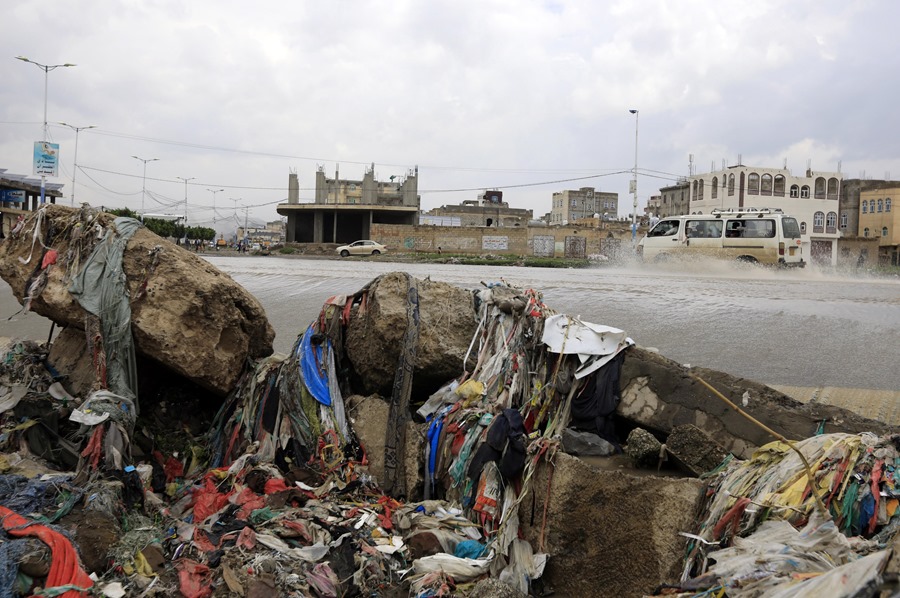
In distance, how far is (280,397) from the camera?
4855 mm

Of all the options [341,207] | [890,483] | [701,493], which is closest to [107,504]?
[701,493]

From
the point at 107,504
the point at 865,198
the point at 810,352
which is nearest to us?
the point at 107,504

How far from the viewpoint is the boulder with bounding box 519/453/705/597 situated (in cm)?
323

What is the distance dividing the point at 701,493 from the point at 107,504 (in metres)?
3.05

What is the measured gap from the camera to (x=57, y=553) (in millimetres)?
3021

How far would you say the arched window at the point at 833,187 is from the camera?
58581 millimetres

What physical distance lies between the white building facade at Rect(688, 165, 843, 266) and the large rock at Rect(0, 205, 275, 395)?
56.9 m

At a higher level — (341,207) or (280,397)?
(341,207)

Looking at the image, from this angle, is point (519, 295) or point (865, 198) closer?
point (519, 295)

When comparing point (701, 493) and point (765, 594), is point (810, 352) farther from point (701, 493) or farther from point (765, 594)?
point (765, 594)

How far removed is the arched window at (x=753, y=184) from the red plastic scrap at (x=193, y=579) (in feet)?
197

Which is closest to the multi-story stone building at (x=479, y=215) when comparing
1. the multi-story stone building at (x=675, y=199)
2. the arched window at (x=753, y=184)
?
the multi-story stone building at (x=675, y=199)

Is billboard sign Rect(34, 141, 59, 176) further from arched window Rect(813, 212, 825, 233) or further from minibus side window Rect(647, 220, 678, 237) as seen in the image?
arched window Rect(813, 212, 825, 233)

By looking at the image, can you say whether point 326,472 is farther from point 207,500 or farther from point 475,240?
point 475,240
